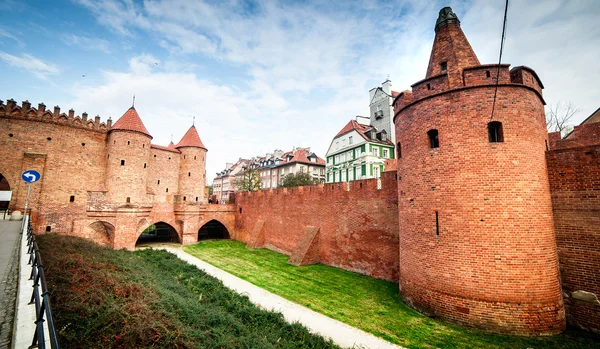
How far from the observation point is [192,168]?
28.3m

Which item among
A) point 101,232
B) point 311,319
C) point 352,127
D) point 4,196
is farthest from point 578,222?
point 4,196

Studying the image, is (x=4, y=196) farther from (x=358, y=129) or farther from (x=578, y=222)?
(x=358, y=129)

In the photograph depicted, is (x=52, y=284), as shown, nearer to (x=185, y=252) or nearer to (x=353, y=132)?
(x=185, y=252)

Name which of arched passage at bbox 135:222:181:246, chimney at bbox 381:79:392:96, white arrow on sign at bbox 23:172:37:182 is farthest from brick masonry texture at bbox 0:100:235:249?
chimney at bbox 381:79:392:96

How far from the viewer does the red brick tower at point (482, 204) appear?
712cm

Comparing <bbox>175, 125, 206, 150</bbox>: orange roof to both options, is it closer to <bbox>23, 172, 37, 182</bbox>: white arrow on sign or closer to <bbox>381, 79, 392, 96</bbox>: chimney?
<bbox>23, 172, 37, 182</bbox>: white arrow on sign

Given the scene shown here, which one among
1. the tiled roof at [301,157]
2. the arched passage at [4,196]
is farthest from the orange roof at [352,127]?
the arched passage at [4,196]

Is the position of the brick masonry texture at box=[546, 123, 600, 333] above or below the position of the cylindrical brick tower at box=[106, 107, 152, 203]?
below

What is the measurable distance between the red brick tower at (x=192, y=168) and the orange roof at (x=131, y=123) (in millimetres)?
4829

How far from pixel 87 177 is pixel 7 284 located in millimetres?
21004

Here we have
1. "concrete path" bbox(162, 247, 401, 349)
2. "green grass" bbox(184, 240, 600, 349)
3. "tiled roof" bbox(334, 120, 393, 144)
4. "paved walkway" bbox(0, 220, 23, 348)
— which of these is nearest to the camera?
"paved walkway" bbox(0, 220, 23, 348)

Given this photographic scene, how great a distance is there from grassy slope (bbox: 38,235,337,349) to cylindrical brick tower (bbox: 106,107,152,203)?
46.8ft

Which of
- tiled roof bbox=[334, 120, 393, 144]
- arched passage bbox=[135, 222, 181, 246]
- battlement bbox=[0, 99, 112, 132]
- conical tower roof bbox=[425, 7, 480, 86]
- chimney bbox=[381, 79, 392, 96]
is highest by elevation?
chimney bbox=[381, 79, 392, 96]

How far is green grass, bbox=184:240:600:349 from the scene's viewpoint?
22.0ft
